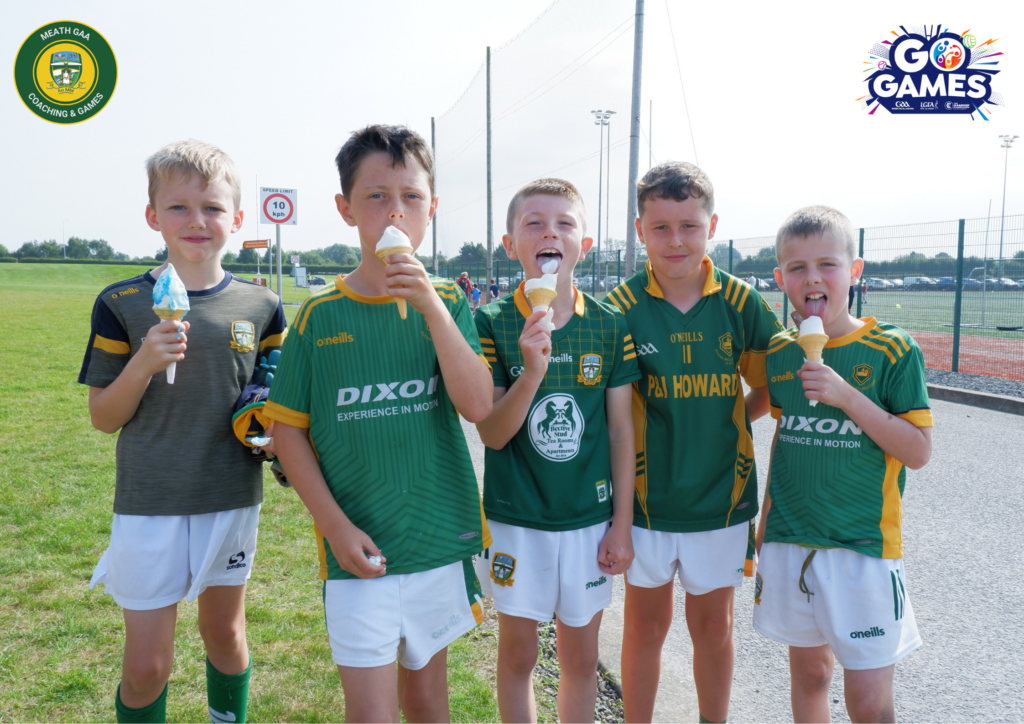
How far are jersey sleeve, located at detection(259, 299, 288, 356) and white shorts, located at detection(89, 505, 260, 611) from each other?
64 centimetres

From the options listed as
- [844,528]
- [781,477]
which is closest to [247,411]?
[781,477]

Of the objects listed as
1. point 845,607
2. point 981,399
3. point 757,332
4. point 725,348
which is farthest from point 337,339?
point 981,399

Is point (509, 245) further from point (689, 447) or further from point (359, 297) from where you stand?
point (689, 447)

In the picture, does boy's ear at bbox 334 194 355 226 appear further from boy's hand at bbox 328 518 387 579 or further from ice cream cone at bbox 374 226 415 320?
boy's hand at bbox 328 518 387 579

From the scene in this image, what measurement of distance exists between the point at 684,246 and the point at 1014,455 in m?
6.28

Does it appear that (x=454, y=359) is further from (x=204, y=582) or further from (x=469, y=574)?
(x=204, y=582)

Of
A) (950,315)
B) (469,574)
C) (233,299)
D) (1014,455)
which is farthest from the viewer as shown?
(950,315)

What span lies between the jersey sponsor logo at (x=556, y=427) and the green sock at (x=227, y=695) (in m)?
1.50

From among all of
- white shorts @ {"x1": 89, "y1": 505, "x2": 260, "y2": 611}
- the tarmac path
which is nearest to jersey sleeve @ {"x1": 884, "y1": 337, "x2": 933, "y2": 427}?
the tarmac path

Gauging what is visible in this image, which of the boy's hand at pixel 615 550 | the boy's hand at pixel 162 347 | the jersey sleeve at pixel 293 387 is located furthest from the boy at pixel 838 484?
the boy's hand at pixel 162 347

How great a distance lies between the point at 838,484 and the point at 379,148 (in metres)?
1.92

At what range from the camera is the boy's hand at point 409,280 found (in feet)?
6.07

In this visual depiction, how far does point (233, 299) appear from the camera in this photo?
259 centimetres

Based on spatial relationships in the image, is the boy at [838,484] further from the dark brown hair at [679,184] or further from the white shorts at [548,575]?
the white shorts at [548,575]
